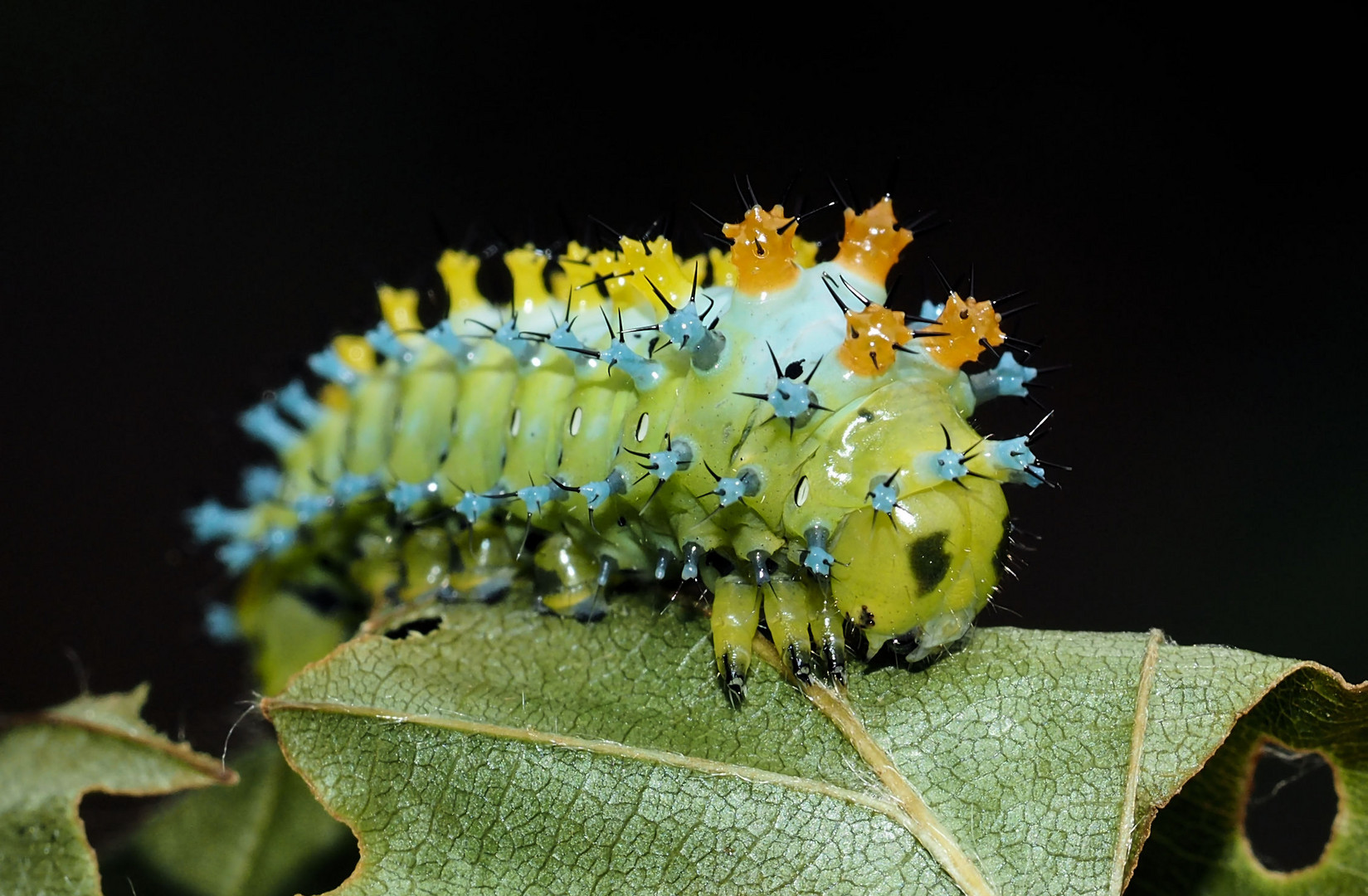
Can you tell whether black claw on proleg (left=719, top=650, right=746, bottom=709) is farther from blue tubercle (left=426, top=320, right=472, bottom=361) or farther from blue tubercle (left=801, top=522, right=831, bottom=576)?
blue tubercle (left=426, top=320, right=472, bottom=361)

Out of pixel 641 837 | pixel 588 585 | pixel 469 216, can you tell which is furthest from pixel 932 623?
pixel 469 216

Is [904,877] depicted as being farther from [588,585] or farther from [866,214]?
[866,214]

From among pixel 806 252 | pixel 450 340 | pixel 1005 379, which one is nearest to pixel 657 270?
pixel 806 252

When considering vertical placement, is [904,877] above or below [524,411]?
below

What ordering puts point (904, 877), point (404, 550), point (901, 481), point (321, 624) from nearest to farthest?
1. point (904, 877)
2. point (901, 481)
3. point (404, 550)
4. point (321, 624)

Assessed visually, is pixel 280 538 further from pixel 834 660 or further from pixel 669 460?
pixel 834 660

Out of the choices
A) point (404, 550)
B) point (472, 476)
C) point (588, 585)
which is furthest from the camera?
point (404, 550)

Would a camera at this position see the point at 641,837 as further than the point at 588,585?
No
